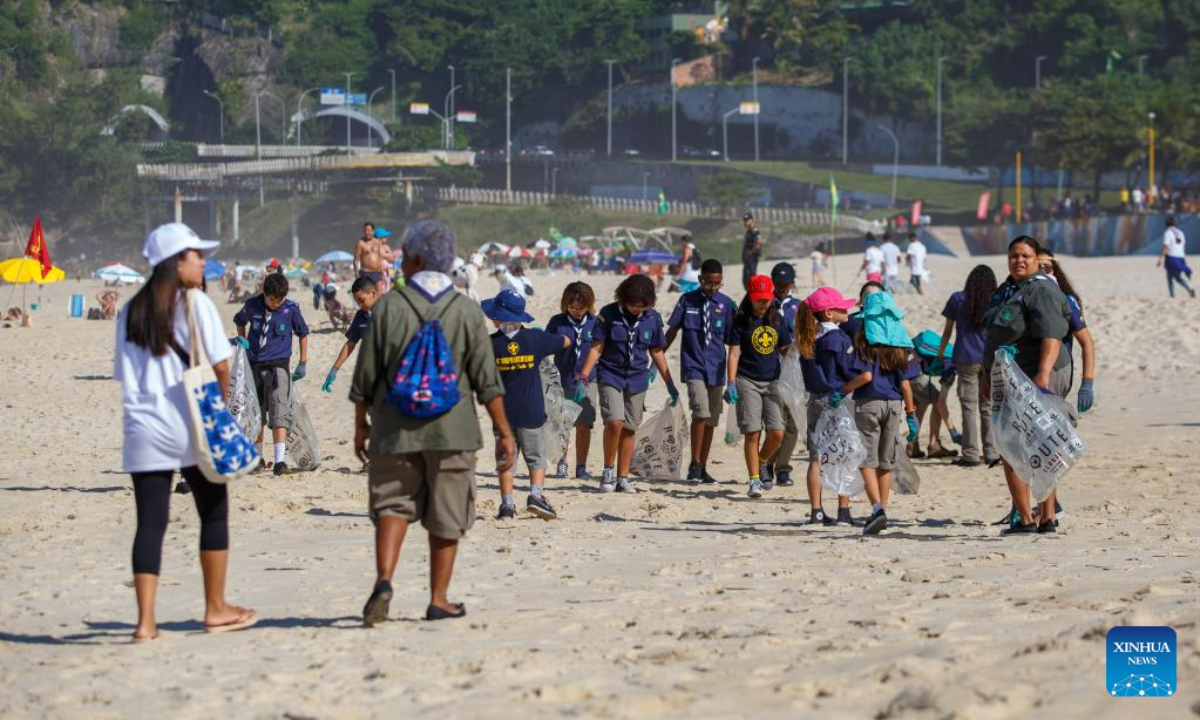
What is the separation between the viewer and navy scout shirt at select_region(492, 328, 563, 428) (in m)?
10.1

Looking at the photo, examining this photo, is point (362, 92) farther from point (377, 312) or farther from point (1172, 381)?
point (377, 312)

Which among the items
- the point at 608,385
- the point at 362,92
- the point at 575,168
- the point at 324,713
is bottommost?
the point at 324,713

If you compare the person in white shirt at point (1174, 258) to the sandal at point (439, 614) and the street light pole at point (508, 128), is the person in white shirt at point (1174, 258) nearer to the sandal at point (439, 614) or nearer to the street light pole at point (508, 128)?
the sandal at point (439, 614)

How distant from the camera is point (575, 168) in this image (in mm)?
114688

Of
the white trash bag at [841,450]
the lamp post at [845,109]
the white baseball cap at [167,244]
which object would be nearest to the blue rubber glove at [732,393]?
the white trash bag at [841,450]

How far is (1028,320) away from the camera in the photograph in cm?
864

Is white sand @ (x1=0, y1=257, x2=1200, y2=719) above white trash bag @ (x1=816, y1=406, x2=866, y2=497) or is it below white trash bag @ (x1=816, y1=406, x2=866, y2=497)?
below

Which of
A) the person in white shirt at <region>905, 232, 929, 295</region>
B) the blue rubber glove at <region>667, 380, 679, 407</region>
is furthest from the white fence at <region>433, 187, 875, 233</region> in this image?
the blue rubber glove at <region>667, 380, 679, 407</region>

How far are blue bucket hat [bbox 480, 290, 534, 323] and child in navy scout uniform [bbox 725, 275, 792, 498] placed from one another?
6.07 ft

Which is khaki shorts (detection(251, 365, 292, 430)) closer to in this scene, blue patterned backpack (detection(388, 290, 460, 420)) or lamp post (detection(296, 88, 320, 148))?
blue patterned backpack (detection(388, 290, 460, 420))

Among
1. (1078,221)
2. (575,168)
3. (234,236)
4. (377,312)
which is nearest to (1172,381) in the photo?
(377,312)

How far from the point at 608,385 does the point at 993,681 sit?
21.8 ft

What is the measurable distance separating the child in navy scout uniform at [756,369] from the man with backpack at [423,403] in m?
5.10

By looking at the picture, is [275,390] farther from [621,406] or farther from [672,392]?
[672,392]
